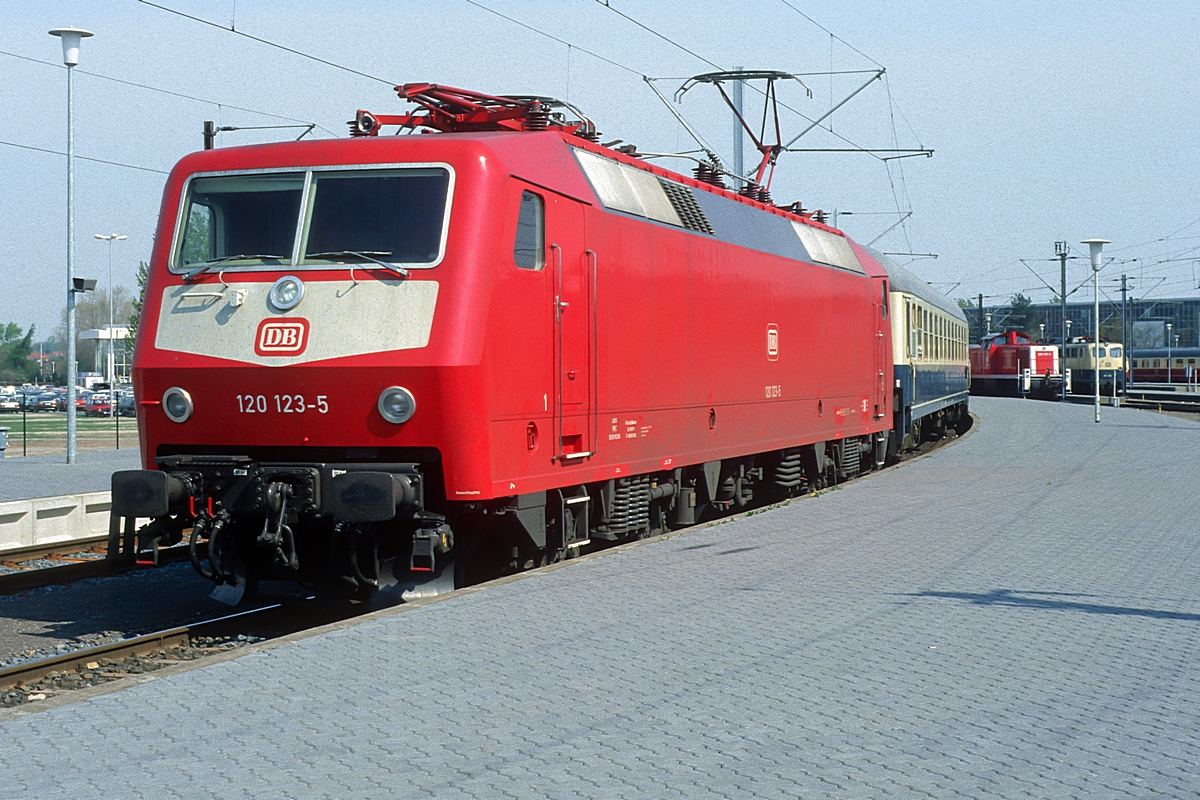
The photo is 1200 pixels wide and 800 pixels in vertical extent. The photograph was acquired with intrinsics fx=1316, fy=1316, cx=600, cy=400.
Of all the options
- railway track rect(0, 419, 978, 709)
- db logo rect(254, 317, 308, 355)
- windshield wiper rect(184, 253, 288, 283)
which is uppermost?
windshield wiper rect(184, 253, 288, 283)

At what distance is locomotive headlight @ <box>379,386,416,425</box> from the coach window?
129cm

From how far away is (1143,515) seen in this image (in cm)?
1430

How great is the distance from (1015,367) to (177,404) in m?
70.7

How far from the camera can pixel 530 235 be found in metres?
9.55

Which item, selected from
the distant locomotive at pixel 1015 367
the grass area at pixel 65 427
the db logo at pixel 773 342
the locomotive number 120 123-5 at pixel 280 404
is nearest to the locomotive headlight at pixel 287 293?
the locomotive number 120 123-5 at pixel 280 404

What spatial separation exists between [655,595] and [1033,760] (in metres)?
4.11

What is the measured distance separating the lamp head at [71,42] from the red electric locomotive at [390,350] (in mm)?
13790

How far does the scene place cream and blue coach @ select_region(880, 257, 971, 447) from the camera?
24250 millimetres

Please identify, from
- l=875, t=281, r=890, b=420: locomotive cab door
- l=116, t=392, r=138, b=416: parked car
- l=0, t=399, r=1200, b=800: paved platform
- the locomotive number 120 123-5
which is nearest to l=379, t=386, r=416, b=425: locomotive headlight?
the locomotive number 120 123-5

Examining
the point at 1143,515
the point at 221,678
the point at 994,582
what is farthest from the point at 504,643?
the point at 1143,515

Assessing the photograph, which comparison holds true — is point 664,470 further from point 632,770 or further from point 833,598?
point 632,770

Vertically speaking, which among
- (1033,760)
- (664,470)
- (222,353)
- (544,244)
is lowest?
(1033,760)

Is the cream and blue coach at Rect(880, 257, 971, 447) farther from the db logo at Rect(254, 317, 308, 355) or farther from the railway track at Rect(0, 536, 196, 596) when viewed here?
the db logo at Rect(254, 317, 308, 355)

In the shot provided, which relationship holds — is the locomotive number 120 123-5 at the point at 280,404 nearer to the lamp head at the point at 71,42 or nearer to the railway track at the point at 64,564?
the railway track at the point at 64,564
